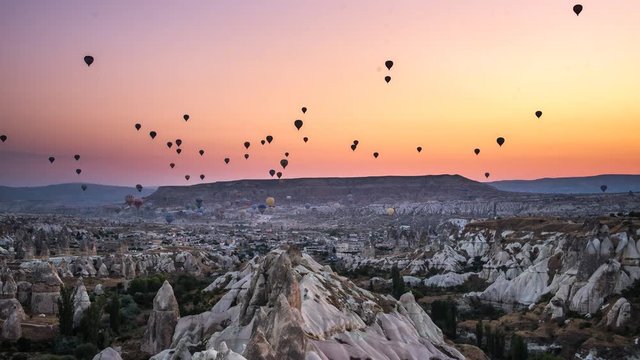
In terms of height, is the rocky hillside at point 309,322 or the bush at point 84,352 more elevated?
the rocky hillside at point 309,322

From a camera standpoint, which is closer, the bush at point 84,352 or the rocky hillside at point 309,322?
the rocky hillside at point 309,322

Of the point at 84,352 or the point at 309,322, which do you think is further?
the point at 84,352

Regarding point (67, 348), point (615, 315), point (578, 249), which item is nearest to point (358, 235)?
point (578, 249)

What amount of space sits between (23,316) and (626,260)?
47.7m

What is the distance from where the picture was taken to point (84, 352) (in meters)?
34.1

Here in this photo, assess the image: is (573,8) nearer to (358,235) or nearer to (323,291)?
(323,291)

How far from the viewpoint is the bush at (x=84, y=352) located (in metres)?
33.9

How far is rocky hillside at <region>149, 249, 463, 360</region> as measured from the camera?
19609 mm

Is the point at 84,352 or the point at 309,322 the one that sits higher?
the point at 309,322

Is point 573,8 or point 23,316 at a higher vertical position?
point 573,8

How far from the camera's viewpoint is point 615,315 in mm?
44406

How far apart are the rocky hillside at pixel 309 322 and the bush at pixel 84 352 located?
7.12 metres

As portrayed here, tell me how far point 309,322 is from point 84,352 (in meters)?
16.8

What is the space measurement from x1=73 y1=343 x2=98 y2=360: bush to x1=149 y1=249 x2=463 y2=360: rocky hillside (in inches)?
280
